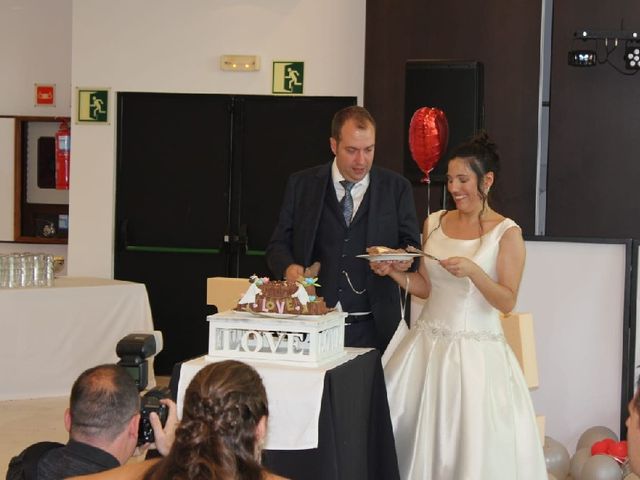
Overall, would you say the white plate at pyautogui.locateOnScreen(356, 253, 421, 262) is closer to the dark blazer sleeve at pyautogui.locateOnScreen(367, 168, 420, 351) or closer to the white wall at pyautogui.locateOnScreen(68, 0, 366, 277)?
the dark blazer sleeve at pyautogui.locateOnScreen(367, 168, 420, 351)

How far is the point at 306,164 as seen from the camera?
827cm

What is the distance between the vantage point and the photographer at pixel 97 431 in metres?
2.45

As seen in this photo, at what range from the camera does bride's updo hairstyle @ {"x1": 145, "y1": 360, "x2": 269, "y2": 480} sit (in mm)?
1969

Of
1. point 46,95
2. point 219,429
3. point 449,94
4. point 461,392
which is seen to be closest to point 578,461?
point 461,392

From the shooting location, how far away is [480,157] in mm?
3959

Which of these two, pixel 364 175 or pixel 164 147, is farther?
pixel 164 147

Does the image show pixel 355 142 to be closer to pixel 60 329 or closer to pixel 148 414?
pixel 148 414

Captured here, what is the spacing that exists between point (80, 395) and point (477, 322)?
193cm

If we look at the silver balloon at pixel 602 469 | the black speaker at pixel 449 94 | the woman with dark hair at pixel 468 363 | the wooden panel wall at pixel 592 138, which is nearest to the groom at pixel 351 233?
the woman with dark hair at pixel 468 363

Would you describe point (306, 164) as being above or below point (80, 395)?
above

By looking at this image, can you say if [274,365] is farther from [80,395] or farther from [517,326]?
[517,326]

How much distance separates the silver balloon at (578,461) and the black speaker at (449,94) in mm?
2487

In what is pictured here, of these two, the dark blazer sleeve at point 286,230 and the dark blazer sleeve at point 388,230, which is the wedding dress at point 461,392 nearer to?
the dark blazer sleeve at point 388,230

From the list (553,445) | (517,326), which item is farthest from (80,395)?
(553,445)
